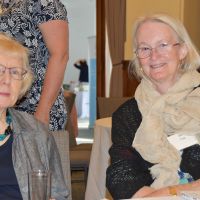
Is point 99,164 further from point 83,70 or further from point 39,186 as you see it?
point 83,70

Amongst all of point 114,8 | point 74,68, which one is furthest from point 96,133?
point 74,68

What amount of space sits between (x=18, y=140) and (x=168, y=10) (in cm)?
579

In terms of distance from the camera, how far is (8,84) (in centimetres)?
210

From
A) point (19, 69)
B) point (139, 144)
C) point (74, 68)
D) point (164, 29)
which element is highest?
point (164, 29)

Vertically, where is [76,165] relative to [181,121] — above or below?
below

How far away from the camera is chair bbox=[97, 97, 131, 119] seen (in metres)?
4.78

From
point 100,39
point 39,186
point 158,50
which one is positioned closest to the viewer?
point 39,186

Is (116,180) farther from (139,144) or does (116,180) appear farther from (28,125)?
(28,125)

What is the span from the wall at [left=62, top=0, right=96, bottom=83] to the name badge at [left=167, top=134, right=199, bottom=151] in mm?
10175

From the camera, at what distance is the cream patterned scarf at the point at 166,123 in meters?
2.26

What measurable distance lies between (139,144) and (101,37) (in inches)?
220

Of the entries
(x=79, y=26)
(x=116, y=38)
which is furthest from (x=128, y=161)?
(x=79, y=26)

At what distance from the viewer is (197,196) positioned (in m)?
1.54

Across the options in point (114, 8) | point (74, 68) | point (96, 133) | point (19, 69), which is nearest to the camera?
point (19, 69)
